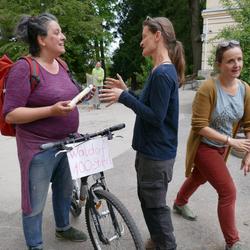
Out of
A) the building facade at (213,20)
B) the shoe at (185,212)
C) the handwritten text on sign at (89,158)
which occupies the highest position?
the building facade at (213,20)

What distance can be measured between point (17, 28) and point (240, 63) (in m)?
1.71

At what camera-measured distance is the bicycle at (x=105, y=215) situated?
2.64m

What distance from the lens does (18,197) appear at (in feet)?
14.6

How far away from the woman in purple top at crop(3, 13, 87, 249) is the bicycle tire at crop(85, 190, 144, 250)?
0.43 metres

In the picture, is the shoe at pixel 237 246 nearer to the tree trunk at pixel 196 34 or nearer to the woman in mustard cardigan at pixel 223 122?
the woman in mustard cardigan at pixel 223 122

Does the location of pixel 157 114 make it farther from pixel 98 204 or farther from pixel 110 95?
pixel 98 204

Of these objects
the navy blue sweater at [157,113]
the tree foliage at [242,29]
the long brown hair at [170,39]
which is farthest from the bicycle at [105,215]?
the tree foliage at [242,29]

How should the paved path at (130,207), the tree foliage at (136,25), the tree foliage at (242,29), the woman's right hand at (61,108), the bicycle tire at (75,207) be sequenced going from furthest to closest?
the tree foliage at (136,25) → the tree foliage at (242,29) → the bicycle tire at (75,207) → the paved path at (130,207) → the woman's right hand at (61,108)

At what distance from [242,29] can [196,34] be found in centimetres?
1813

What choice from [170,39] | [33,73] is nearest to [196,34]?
[170,39]

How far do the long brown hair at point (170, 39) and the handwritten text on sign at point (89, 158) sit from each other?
75 centimetres

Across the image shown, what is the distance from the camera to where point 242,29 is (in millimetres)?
8109

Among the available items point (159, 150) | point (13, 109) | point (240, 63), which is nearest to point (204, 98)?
point (240, 63)

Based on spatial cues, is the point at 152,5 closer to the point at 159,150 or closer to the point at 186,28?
the point at 186,28
